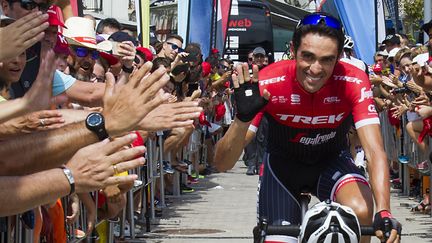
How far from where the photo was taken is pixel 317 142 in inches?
275

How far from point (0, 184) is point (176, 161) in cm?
1213

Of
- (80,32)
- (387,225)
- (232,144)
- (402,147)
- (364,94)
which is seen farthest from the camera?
(402,147)

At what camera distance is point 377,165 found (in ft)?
20.6

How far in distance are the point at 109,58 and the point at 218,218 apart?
14.6 ft

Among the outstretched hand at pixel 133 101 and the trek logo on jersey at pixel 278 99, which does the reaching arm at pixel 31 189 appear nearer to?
the outstretched hand at pixel 133 101

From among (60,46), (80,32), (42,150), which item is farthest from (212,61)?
(42,150)

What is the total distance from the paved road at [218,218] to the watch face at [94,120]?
276 inches

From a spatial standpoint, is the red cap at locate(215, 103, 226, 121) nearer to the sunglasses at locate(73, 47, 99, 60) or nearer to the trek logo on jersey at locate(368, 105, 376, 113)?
the sunglasses at locate(73, 47, 99, 60)

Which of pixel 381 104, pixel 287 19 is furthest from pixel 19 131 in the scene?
pixel 287 19

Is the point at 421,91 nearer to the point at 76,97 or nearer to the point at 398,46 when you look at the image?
the point at 76,97

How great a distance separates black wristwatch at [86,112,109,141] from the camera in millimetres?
4789

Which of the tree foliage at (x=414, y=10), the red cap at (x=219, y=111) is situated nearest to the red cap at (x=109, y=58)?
the red cap at (x=219, y=111)

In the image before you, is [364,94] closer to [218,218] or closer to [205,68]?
[218,218]

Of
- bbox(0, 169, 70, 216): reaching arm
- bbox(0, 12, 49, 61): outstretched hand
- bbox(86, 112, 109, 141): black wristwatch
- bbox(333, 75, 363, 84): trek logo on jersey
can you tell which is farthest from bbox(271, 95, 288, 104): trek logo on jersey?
bbox(0, 169, 70, 216): reaching arm
